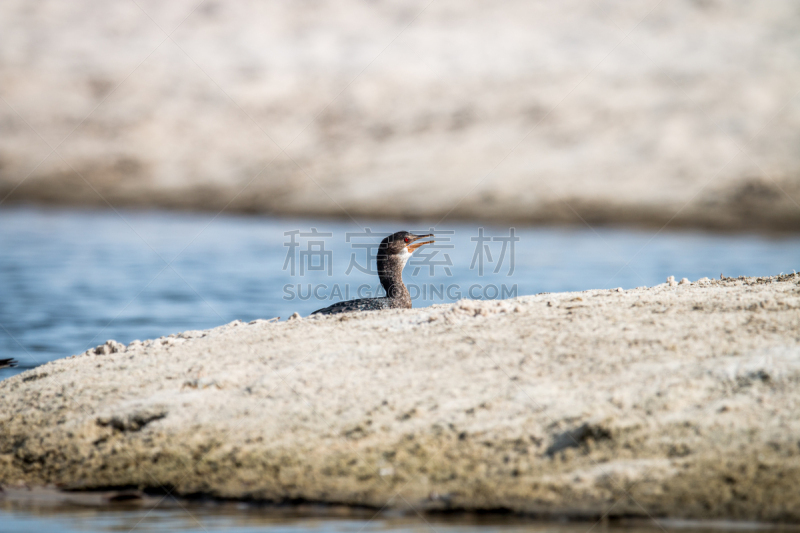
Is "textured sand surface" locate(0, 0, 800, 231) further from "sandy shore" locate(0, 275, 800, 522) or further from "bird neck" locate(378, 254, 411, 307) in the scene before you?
"sandy shore" locate(0, 275, 800, 522)

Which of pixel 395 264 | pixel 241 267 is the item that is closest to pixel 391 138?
pixel 241 267

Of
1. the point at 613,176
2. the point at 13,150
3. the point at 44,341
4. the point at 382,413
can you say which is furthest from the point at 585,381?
the point at 13,150

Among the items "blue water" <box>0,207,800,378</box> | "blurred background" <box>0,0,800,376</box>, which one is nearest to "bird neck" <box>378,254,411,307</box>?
"blue water" <box>0,207,800,378</box>

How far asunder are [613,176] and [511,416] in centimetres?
1953

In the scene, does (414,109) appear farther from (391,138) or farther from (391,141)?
(391,141)

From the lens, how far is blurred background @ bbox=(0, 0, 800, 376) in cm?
2034

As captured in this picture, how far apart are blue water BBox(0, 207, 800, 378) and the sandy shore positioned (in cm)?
349

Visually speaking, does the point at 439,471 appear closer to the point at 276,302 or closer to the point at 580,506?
the point at 580,506

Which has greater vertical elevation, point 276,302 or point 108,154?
point 108,154

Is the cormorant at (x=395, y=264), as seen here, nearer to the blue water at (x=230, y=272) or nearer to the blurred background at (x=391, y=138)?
the blue water at (x=230, y=272)

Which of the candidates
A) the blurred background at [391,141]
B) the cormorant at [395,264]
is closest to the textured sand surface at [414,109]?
the blurred background at [391,141]

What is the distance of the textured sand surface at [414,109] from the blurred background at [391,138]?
0.08 m

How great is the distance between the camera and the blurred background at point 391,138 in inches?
801

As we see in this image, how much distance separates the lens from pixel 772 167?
22766mm
